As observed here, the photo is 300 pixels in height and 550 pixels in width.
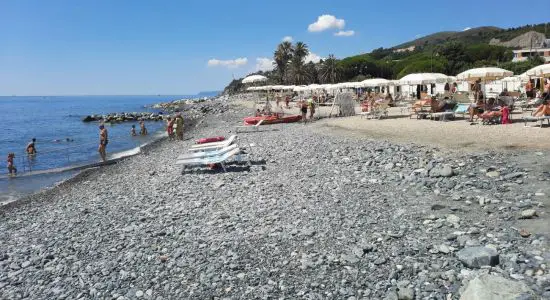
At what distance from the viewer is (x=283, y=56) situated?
90.4 m

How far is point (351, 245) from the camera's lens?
21.9 ft

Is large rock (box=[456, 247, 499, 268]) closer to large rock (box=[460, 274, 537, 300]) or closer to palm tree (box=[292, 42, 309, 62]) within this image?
large rock (box=[460, 274, 537, 300])

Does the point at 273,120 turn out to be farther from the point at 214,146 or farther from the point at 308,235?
the point at 308,235

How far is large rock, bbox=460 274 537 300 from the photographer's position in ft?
14.6

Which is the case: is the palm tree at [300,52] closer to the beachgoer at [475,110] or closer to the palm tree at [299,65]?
the palm tree at [299,65]

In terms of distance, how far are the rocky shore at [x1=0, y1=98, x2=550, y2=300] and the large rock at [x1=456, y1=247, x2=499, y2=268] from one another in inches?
0.6

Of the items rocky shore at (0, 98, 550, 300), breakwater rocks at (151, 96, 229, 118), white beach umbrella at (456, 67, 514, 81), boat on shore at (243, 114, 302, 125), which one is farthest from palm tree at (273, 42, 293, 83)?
rocky shore at (0, 98, 550, 300)

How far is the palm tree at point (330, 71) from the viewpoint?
82.4 m

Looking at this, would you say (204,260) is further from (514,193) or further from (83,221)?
(514,193)

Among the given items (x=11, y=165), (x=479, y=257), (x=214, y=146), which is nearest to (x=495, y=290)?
(x=479, y=257)

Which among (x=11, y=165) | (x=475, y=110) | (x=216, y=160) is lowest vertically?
(x=11, y=165)

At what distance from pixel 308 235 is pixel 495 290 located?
10.5ft

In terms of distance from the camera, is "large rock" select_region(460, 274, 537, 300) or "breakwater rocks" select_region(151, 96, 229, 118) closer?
"large rock" select_region(460, 274, 537, 300)

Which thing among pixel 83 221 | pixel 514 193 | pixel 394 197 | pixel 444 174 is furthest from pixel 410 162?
pixel 83 221
